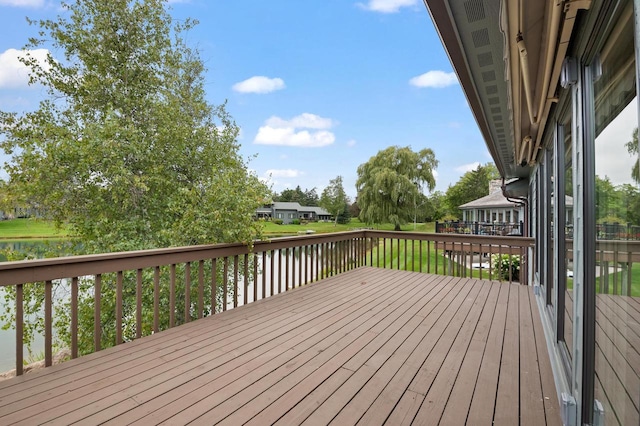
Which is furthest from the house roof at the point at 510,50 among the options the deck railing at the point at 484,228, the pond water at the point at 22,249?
the deck railing at the point at 484,228

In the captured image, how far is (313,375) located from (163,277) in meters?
3.83

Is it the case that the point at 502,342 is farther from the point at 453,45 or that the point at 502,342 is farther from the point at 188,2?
the point at 188,2

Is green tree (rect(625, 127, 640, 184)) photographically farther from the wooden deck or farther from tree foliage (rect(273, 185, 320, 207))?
tree foliage (rect(273, 185, 320, 207))

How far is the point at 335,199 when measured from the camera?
41.7m

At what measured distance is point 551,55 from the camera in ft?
4.28

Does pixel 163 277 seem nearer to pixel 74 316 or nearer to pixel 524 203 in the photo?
pixel 74 316

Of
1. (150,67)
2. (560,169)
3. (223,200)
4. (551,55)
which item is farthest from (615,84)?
(150,67)

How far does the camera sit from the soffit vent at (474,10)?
1.60 meters

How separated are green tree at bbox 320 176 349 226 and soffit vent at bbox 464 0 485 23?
38.2 m

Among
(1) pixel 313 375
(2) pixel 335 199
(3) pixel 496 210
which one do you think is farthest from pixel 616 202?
(2) pixel 335 199

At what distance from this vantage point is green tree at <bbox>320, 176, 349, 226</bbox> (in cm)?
4057

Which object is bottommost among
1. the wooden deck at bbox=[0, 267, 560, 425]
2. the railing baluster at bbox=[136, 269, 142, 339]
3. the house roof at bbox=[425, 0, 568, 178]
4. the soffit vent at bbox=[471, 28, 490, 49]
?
the wooden deck at bbox=[0, 267, 560, 425]

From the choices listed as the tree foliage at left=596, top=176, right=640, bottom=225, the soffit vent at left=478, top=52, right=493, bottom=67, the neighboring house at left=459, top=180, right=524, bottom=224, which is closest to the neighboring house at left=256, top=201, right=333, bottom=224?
the neighboring house at left=459, top=180, right=524, bottom=224

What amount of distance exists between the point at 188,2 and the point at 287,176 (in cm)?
3189
